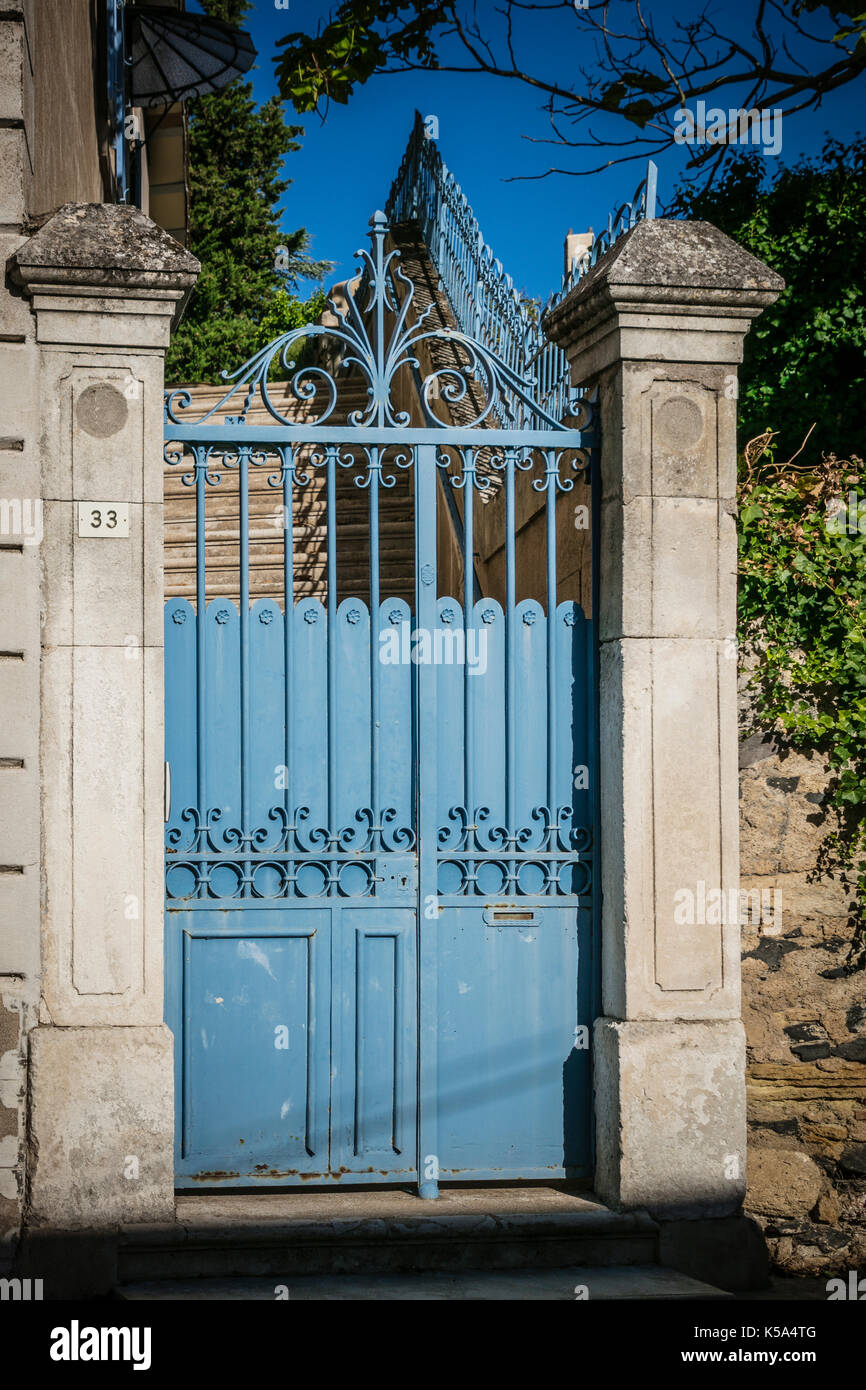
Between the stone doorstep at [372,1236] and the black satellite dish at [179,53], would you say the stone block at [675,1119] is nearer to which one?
the stone doorstep at [372,1236]

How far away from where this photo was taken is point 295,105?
7.30 metres

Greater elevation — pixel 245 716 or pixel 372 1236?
pixel 245 716

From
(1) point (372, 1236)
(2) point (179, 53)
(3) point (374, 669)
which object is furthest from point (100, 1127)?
(2) point (179, 53)

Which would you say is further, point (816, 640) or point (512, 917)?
point (816, 640)

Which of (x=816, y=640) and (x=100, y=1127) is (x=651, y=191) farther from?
(x=100, y=1127)

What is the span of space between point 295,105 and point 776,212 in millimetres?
3226

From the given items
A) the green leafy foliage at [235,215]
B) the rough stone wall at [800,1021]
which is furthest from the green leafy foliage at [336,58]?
the green leafy foliage at [235,215]

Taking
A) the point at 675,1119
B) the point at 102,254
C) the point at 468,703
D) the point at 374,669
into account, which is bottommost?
the point at 675,1119

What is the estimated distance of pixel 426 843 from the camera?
15.6ft

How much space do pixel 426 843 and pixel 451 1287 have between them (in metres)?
1.57

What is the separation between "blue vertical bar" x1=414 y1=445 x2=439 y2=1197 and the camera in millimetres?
4711
